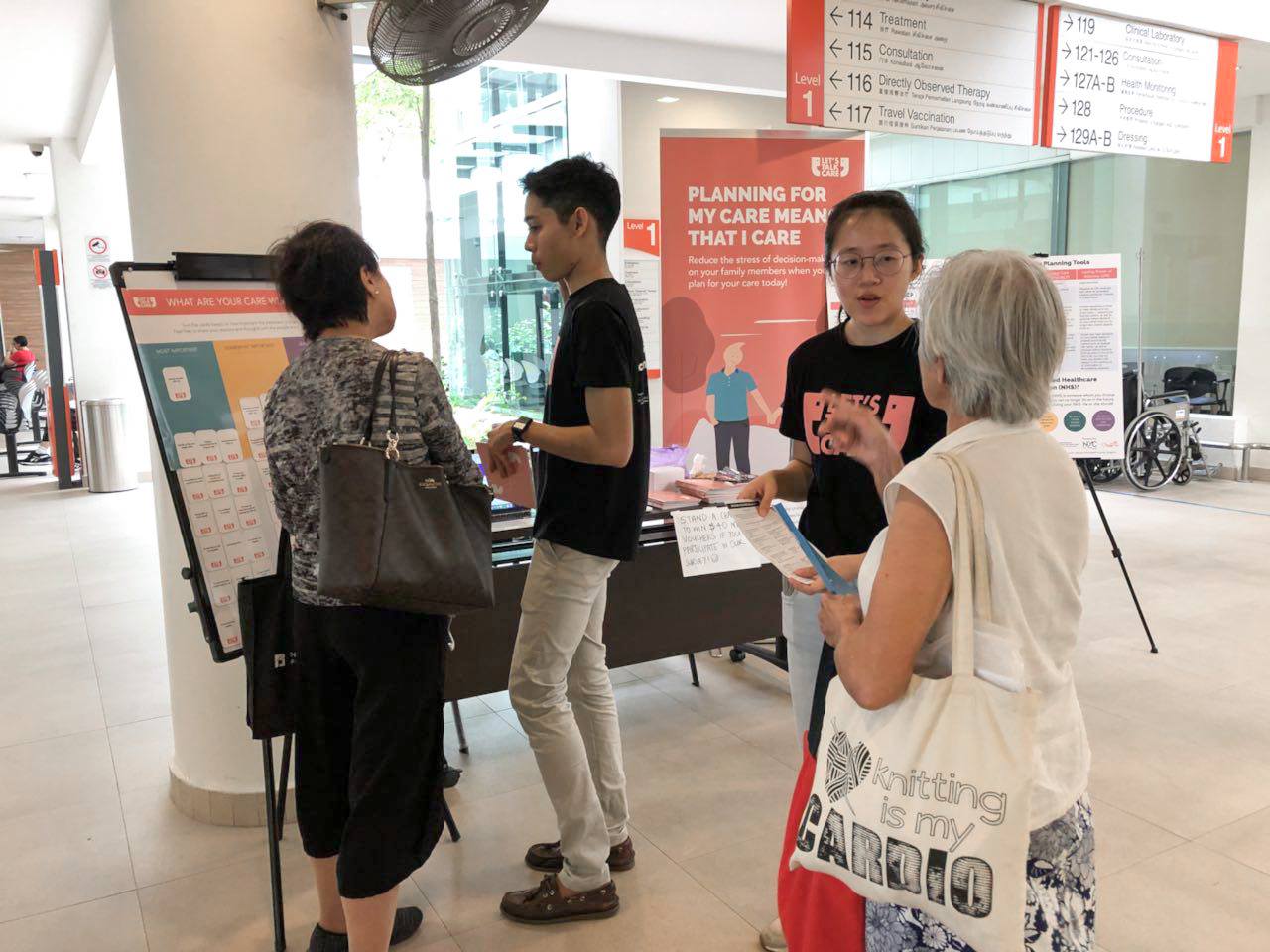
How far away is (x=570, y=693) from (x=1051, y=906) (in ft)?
4.54

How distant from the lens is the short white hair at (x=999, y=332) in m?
1.15

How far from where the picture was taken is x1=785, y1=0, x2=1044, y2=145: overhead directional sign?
3.33 m

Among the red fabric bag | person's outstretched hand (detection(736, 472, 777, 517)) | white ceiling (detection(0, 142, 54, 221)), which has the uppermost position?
white ceiling (detection(0, 142, 54, 221))

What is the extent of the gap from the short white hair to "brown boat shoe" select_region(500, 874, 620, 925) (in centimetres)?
165

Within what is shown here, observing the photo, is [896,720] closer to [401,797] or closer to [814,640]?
[814,640]

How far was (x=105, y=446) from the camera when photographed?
9.23 meters

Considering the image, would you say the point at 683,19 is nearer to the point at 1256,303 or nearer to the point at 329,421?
the point at 329,421

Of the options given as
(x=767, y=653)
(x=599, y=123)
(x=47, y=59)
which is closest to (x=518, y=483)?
(x=767, y=653)

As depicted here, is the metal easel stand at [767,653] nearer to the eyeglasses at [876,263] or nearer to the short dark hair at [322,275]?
the eyeglasses at [876,263]

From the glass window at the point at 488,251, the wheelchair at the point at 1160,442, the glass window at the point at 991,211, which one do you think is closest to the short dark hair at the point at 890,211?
the glass window at the point at 488,251

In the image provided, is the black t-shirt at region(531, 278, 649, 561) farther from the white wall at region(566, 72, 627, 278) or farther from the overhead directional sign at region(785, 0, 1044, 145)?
the white wall at region(566, 72, 627, 278)

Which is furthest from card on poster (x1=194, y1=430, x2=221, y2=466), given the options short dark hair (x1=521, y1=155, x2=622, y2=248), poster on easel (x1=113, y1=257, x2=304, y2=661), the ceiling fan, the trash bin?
the trash bin

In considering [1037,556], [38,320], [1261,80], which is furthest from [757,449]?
[38,320]

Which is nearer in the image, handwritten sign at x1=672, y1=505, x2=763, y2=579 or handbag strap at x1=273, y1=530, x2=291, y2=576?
handbag strap at x1=273, y1=530, x2=291, y2=576
